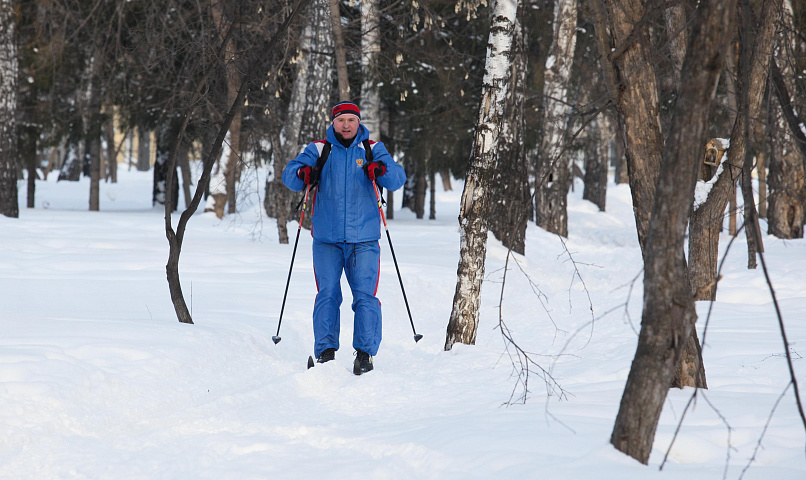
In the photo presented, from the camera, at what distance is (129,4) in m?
13.3

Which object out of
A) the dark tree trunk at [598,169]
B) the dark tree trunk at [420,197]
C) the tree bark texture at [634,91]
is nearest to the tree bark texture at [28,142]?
the dark tree trunk at [420,197]

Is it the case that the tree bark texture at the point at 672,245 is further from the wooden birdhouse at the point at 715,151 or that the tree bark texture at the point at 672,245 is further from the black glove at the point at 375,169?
the wooden birdhouse at the point at 715,151

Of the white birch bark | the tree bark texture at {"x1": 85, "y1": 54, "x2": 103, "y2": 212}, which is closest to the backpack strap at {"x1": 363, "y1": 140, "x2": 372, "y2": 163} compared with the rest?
the white birch bark

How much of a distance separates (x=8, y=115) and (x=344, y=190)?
1098 centimetres

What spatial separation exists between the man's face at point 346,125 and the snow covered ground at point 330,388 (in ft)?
5.37

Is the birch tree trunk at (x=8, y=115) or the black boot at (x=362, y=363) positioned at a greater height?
the birch tree trunk at (x=8, y=115)

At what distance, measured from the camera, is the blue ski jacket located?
493 centimetres

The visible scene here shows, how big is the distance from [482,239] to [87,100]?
578 inches

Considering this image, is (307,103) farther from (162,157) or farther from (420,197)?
(420,197)

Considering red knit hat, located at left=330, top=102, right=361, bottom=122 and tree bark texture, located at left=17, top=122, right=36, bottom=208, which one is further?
tree bark texture, located at left=17, top=122, right=36, bottom=208

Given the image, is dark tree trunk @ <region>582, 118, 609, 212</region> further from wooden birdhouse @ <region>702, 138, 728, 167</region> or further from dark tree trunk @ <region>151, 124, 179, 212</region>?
wooden birdhouse @ <region>702, 138, 728, 167</region>

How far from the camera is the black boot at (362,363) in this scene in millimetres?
4855

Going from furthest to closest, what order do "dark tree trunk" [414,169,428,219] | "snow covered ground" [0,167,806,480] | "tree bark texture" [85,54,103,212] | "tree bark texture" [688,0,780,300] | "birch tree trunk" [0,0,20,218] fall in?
1. "dark tree trunk" [414,169,428,219]
2. "tree bark texture" [85,54,103,212]
3. "birch tree trunk" [0,0,20,218]
4. "tree bark texture" [688,0,780,300]
5. "snow covered ground" [0,167,806,480]

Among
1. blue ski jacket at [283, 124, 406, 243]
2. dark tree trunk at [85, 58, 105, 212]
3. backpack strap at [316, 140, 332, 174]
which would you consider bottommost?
blue ski jacket at [283, 124, 406, 243]
